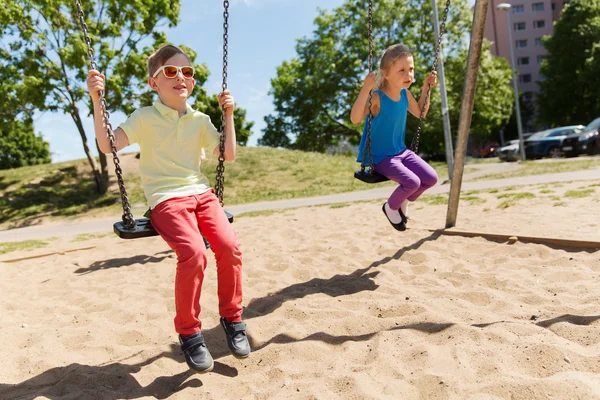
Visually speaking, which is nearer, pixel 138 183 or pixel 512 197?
pixel 512 197

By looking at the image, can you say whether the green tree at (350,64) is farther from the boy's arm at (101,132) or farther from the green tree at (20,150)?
the green tree at (20,150)

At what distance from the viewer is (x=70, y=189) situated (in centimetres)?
1764

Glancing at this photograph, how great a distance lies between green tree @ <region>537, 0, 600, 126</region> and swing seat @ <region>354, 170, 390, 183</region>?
35615mm

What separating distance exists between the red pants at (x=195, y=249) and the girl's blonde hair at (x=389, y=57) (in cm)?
223

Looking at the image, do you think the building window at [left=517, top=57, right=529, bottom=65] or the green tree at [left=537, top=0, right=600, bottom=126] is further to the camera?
the building window at [left=517, top=57, right=529, bottom=65]

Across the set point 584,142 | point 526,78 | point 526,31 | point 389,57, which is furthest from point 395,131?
point 526,31

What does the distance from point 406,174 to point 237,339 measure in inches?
87.7

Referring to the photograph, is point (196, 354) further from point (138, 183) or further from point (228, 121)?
point (138, 183)

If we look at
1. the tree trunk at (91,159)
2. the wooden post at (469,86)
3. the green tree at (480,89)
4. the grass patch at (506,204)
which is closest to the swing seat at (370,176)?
the wooden post at (469,86)

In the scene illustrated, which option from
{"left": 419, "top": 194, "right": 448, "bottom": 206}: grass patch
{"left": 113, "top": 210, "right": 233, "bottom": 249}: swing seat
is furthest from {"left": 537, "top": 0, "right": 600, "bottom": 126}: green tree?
{"left": 113, "top": 210, "right": 233, "bottom": 249}: swing seat

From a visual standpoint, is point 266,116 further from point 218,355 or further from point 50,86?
point 218,355

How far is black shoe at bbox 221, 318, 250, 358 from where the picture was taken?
2873mm

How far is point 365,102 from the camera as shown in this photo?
4.47 meters

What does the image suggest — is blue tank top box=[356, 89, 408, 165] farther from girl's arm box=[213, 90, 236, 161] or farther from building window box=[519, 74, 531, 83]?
building window box=[519, 74, 531, 83]
